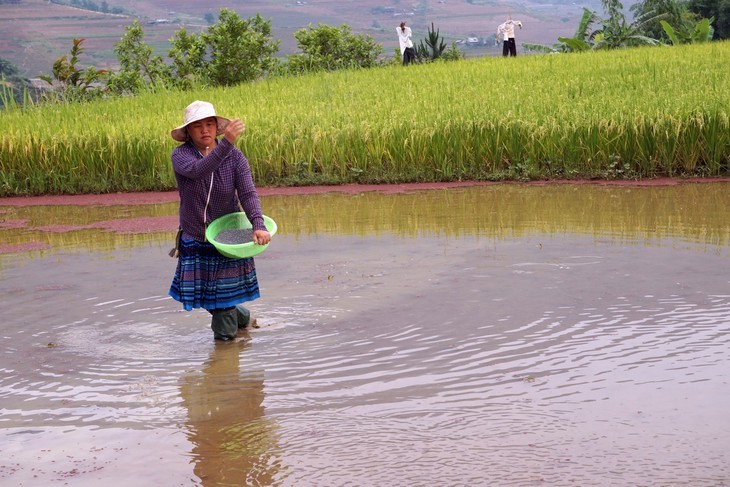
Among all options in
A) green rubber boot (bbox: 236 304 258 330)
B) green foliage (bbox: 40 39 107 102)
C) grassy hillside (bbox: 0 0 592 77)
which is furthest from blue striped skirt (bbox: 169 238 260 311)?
grassy hillside (bbox: 0 0 592 77)

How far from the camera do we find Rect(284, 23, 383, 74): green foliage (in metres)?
26.9

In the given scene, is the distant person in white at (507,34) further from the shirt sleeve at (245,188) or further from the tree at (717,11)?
the shirt sleeve at (245,188)

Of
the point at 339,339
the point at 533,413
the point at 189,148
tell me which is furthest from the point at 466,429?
the point at 189,148

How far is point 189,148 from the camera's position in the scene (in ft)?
18.3

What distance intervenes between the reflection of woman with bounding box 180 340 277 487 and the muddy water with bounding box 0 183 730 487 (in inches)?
0.5

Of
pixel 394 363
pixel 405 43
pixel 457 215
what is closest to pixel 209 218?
pixel 394 363

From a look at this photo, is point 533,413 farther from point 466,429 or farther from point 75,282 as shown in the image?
point 75,282

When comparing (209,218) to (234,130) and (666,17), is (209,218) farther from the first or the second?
(666,17)

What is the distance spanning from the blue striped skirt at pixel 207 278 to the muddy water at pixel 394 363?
0.25 metres

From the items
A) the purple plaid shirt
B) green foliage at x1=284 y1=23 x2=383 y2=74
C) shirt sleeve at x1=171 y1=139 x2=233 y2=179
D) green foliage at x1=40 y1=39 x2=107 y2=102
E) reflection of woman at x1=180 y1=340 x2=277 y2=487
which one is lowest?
reflection of woman at x1=180 y1=340 x2=277 y2=487

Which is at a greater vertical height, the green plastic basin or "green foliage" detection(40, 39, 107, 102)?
"green foliage" detection(40, 39, 107, 102)

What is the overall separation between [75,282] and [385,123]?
5.69 m

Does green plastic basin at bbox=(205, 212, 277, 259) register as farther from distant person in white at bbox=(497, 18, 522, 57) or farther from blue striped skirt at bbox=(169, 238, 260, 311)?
distant person in white at bbox=(497, 18, 522, 57)

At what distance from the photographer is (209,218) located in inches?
223
